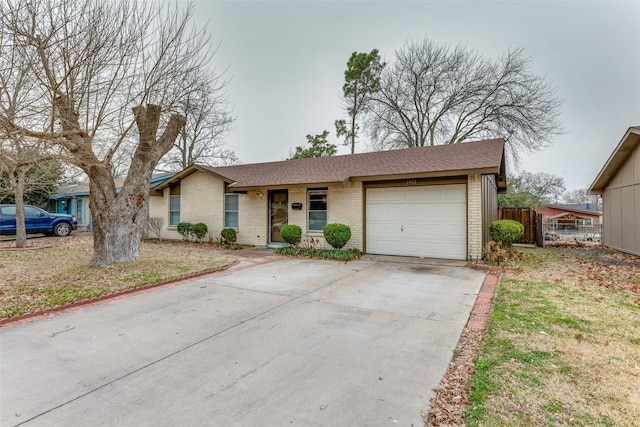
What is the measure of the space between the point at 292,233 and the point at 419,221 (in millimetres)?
4470

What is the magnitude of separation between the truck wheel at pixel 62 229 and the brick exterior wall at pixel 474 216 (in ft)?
63.8

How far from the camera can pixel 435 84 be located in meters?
22.0

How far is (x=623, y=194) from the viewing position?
12.8 m

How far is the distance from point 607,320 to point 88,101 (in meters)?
9.91

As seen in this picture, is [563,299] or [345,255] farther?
[345,255]

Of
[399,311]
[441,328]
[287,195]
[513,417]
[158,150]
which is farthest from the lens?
[287,195]

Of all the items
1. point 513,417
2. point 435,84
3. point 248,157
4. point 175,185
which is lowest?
point 513,417

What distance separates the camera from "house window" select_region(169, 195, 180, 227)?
15.4 metres

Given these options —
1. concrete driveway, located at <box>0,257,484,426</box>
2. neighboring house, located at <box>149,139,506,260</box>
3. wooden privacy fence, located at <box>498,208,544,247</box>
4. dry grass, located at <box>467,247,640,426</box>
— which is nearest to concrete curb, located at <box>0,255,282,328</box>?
concrete driveway, located at <box>0,257,484,426</box>

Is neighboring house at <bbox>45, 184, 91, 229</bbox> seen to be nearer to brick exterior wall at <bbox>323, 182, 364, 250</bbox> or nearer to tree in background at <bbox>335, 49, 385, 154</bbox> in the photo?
brick exterior wall at <bbox>323, 182, 364, 250</bbox>

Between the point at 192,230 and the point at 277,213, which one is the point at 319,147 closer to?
the point at 277,213

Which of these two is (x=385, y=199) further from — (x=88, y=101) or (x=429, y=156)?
(x=88, y=101)

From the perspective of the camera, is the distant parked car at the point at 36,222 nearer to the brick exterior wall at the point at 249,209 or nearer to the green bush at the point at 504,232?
the brick exterior wall at the point at 249,209

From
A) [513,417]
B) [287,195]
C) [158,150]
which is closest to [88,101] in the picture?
[158,150]
